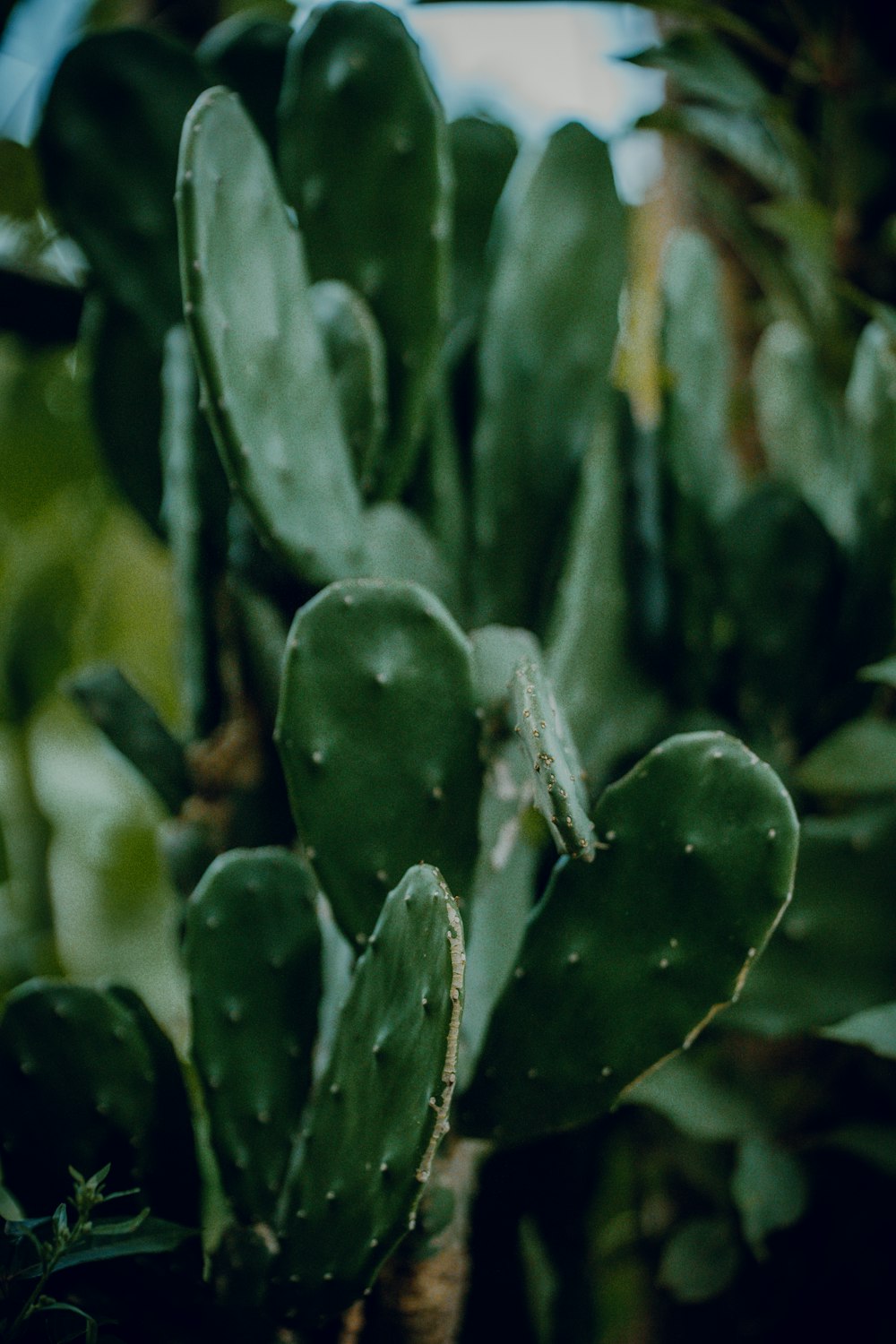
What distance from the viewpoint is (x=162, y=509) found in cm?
87

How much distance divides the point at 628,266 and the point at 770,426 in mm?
194

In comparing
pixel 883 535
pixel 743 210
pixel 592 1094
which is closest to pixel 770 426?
pixel 883 535

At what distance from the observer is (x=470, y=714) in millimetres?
554

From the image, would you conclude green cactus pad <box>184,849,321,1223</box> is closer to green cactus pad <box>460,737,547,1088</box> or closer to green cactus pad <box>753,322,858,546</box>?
green cactus pad <box>460,737,547,1088</box>

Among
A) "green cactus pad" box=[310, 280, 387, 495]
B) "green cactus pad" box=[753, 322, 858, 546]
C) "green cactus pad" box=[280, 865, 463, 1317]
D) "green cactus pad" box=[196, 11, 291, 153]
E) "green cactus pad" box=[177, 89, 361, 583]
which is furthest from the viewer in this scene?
"green cactus pad" box=[753, 322, 858, 546]

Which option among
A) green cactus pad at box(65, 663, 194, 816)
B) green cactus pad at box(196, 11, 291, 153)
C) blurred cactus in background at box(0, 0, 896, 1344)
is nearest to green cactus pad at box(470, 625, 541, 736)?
blurred cactus in background at box(0, 0, 896, 1344)

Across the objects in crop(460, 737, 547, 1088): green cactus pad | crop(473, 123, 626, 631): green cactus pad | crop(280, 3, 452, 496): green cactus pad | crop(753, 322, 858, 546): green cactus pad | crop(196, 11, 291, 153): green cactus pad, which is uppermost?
crop(196, 11, 291, 153): green cactus pad

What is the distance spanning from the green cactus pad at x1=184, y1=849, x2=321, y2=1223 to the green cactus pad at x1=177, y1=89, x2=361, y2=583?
0.18 m

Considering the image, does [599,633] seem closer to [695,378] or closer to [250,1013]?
[695,378]

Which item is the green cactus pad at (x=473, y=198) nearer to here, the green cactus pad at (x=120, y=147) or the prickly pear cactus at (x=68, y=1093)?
the green cactus pad at (x=120, y=147)

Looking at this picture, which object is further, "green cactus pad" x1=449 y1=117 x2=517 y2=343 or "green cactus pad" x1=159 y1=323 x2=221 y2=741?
"green cactus pad" x1=449 y1=117 x2=517 y2=343

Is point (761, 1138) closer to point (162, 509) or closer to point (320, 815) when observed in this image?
point (320, 815)

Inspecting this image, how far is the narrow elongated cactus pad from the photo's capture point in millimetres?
512

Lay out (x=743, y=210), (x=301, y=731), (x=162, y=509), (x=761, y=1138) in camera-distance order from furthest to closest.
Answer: (x=743, y=210)
(x=162, y=509)
(x=761, y=1138)
(x=301, y=731)
